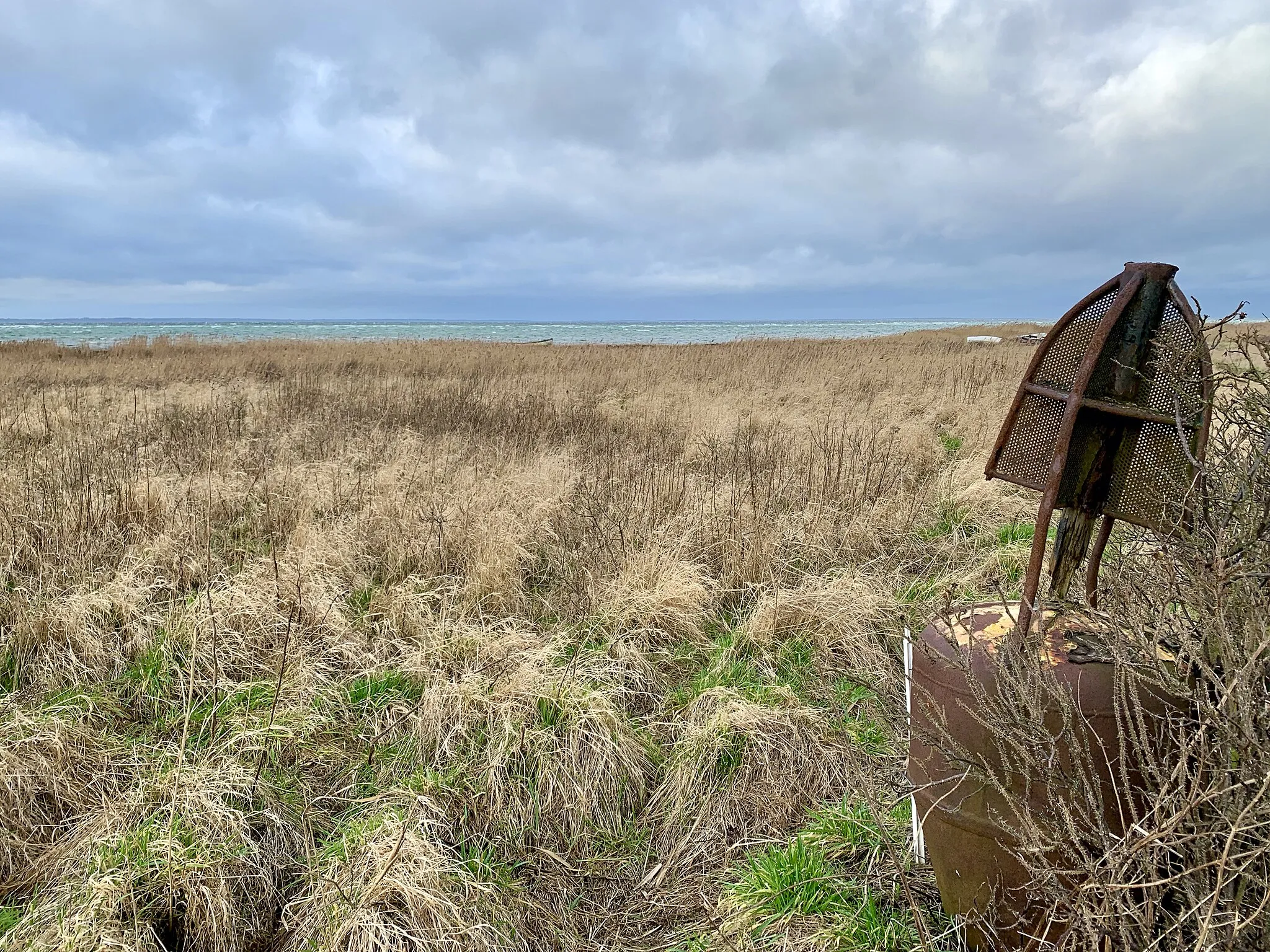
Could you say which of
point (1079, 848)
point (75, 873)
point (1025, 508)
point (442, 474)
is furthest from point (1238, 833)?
point (442, 474)

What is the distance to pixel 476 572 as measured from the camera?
14.6 feet

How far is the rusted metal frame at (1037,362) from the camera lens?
2275 mm

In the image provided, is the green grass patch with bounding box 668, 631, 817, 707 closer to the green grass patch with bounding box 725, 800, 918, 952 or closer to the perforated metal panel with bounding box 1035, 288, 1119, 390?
the green grass patch with bounding box 725, 800, 918, 952

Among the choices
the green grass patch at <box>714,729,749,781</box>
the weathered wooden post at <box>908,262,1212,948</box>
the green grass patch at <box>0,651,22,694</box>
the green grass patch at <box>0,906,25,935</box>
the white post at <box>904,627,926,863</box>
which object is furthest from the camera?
the green grass patch at <box>0,651,22,694</box>

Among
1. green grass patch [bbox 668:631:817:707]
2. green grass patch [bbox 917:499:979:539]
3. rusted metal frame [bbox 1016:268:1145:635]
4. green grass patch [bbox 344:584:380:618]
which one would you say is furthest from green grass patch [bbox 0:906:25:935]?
green grass patch [bbox 917:499:979:539]

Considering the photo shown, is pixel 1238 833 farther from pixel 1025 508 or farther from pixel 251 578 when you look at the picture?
pixel 1025 508

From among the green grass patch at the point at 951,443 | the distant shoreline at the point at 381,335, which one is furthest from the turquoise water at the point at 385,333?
the green grass patch at the point at 951,443

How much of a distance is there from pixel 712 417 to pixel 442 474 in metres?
4.27

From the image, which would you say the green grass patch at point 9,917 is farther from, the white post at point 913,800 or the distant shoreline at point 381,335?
the distant shoreline at point 381,335

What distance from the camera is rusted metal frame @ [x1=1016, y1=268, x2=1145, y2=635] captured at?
7.07 ft

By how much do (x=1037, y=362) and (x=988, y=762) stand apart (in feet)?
4.05

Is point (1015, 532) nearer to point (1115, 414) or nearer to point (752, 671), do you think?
point (752, 671)

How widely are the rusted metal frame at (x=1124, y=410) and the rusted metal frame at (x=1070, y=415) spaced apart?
1.2 inches

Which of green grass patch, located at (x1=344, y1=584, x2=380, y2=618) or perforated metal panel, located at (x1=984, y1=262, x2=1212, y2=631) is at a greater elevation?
perforated metal panel, located at (x1=984, y1=262, x2=1212, y2=631)
